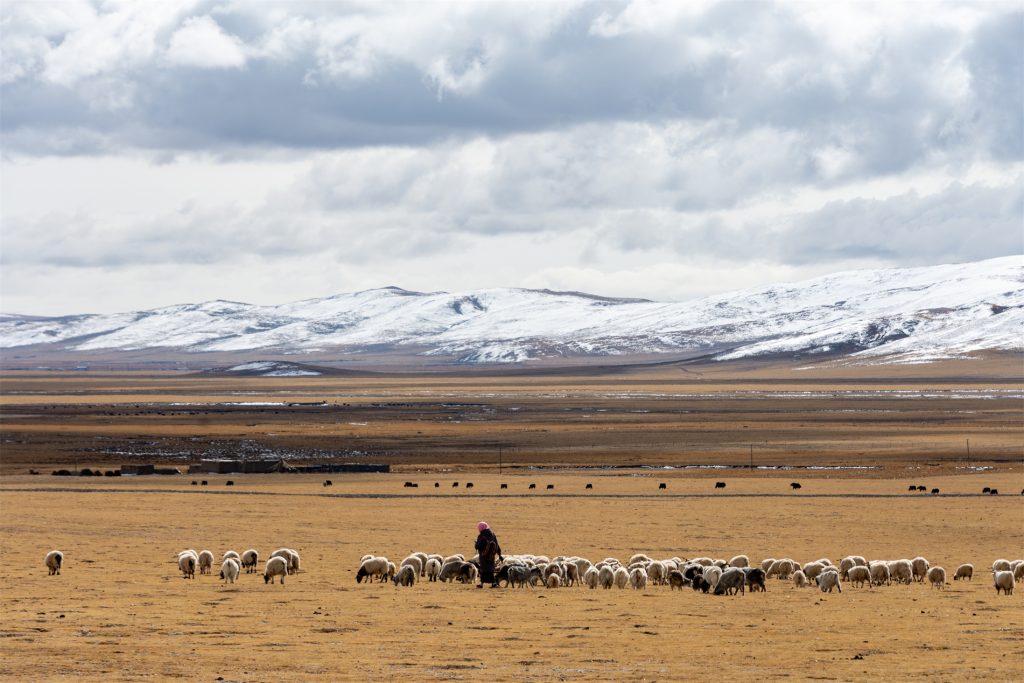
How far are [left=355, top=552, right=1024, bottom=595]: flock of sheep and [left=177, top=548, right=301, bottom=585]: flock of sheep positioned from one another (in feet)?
5.44

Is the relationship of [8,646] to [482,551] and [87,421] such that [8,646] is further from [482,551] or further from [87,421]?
[87,421]

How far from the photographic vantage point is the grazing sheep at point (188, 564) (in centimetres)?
2775

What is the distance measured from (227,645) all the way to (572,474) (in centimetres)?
4297

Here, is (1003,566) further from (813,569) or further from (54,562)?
(54,562)

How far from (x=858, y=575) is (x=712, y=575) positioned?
3317mm

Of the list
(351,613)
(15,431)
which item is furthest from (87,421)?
(351,613)

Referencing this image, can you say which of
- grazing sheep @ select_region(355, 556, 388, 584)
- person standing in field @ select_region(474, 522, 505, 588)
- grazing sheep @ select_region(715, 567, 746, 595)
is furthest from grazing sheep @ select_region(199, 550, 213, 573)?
grazing sheep @ select_region(715, 567, 746, 595)

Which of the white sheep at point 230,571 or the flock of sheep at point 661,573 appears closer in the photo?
the flock of sheep at point 661,573

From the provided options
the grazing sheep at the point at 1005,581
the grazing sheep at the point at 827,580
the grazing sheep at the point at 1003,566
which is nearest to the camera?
Result: the grazing sheep at the point at 1005,581

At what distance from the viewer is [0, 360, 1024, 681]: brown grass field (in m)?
18.2

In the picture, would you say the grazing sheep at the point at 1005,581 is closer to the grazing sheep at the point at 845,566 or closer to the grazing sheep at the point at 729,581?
the grazing sheep at the point at 845,566

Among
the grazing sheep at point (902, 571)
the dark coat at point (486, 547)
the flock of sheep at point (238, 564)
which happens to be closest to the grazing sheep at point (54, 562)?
the flock of sheep at point (238, 564)

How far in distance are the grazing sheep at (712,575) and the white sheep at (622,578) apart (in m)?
1.56

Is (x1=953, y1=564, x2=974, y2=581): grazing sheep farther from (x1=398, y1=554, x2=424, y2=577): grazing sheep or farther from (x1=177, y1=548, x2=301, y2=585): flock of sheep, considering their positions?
(x1=177, y1=548, x2=301, y2=585): flock of sheep
